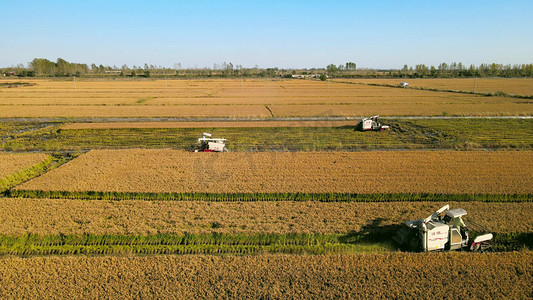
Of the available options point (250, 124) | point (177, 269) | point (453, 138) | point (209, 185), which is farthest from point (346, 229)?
point (250, 124)

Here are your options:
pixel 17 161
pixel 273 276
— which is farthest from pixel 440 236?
pixel 17 161

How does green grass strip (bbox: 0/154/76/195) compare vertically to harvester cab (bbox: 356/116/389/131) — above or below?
below

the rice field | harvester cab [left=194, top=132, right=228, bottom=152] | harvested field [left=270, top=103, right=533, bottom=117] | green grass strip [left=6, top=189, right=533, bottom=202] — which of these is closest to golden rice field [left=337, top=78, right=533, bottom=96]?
harvested field [left=270, top=103, right=533, bottom=117]

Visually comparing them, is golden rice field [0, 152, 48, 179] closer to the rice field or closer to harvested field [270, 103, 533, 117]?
the rice field

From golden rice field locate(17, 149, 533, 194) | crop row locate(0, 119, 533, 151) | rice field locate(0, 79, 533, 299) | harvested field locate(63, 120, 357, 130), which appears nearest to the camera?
rice field locate(0, 79, 533, 299)

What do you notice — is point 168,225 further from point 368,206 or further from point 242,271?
point 368,206

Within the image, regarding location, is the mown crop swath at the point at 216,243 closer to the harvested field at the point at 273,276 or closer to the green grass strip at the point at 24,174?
the harvested field at the point at 273,276
